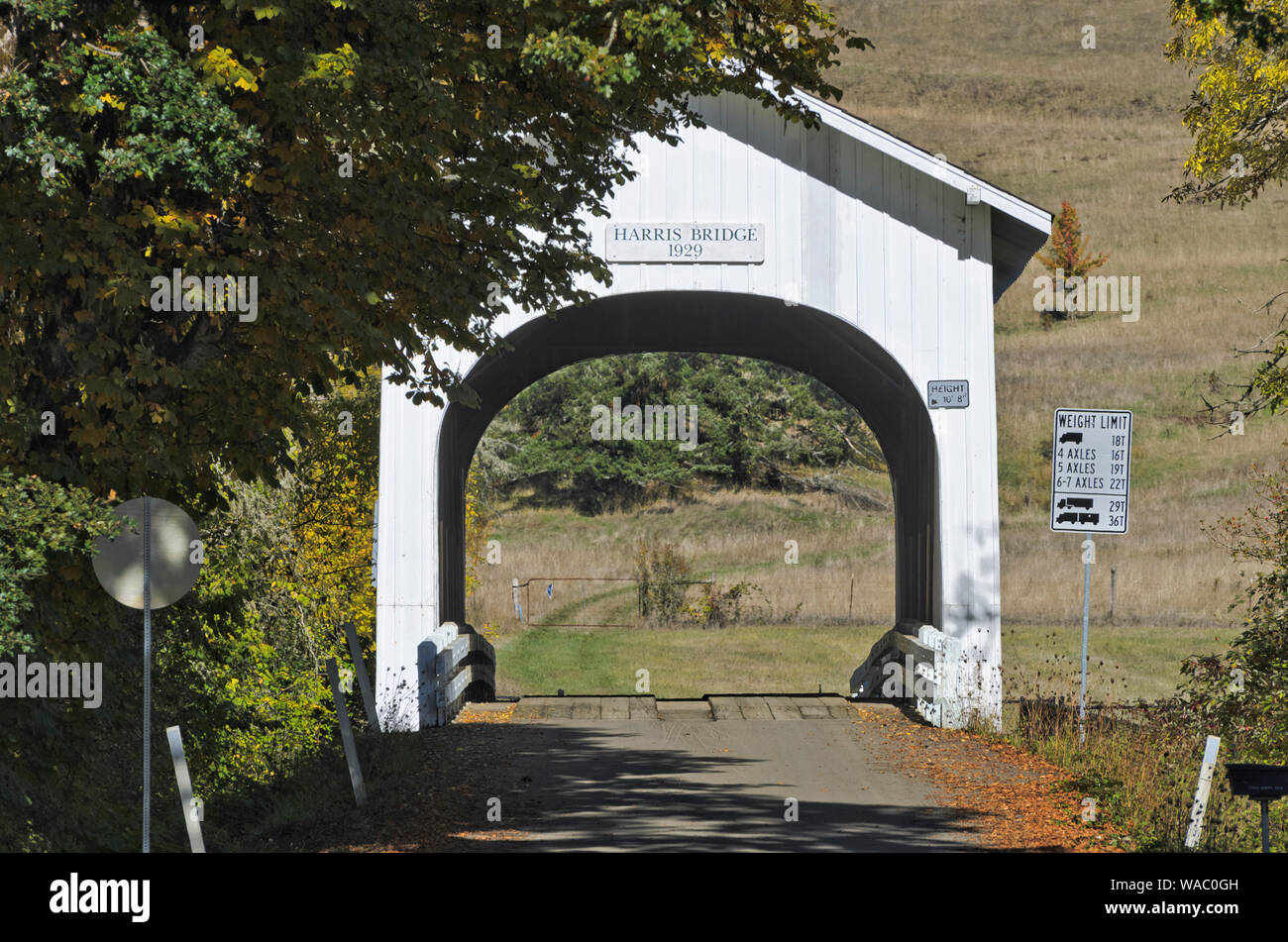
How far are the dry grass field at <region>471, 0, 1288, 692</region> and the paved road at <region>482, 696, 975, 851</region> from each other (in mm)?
13220

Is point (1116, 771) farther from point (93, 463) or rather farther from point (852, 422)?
point (852, 422)

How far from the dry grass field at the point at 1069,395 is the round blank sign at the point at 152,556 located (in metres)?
21.8

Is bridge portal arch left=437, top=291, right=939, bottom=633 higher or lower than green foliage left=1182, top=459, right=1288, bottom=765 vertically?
higher

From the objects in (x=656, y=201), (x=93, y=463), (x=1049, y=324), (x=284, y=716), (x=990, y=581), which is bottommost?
(x=284, y=716)

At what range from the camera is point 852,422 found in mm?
65750

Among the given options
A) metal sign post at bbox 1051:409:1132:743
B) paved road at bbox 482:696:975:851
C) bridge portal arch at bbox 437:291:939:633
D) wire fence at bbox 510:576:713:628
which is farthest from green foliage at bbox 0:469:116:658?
wire fence at bbox 510:576:713:628

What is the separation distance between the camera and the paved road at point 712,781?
10.6m

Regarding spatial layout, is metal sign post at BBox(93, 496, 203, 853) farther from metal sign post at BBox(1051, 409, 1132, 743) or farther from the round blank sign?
metal sign post at BBox(1051, 409, 1132, 743)

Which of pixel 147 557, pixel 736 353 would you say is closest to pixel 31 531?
pixel 147 557

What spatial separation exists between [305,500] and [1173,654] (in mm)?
18484

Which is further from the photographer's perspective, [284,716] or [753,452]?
[753,452]

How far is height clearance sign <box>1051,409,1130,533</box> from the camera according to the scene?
14609 mm

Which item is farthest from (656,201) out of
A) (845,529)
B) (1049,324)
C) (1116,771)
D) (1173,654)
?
(1049,324)
